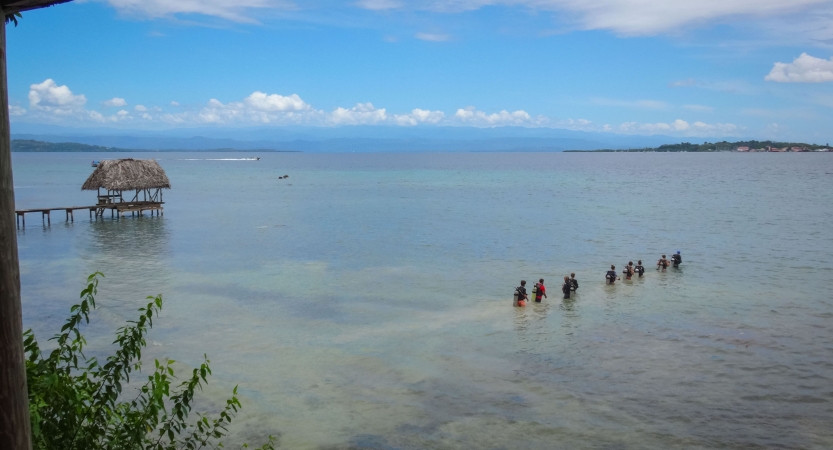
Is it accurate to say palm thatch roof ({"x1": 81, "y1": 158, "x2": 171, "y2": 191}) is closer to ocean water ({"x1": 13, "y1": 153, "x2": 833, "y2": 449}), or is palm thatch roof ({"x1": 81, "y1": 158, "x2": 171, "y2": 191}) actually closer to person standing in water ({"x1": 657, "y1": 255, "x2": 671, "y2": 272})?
ocean water ({"x1": 13, "y1": 153, "x2": 833, "y2": 449})

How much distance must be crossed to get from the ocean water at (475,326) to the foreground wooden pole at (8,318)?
10.2 metres

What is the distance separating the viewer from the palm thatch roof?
160 ft

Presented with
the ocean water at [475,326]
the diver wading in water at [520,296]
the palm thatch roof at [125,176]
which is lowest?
the ocean water at [475,326]

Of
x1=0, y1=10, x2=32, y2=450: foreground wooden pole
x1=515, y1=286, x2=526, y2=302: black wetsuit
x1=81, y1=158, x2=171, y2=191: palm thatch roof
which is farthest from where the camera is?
x1=81, y1=158, x2=171, y2=191: palm thatch roof

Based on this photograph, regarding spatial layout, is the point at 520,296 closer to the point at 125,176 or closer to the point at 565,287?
the point at 565,287

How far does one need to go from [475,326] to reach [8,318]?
1832 cm

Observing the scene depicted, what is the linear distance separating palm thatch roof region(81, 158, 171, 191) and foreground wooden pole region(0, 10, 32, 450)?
49950 mm

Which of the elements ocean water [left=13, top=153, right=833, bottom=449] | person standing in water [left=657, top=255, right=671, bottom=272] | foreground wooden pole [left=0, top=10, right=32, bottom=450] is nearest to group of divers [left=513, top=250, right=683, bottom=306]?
ocean water [left=13, top=153, right=833, bottom=449]

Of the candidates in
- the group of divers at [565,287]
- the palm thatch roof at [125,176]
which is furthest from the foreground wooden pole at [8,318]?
the palm thatch roof at [125,176]

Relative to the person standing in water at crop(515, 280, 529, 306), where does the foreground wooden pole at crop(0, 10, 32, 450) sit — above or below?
above

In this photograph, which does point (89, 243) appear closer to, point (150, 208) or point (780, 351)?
point (150, 208)

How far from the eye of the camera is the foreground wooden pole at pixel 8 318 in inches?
114

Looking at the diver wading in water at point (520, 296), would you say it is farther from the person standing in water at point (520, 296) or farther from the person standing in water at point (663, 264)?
the person standing in water at point (663, 264)

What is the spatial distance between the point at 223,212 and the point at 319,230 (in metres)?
16.5
